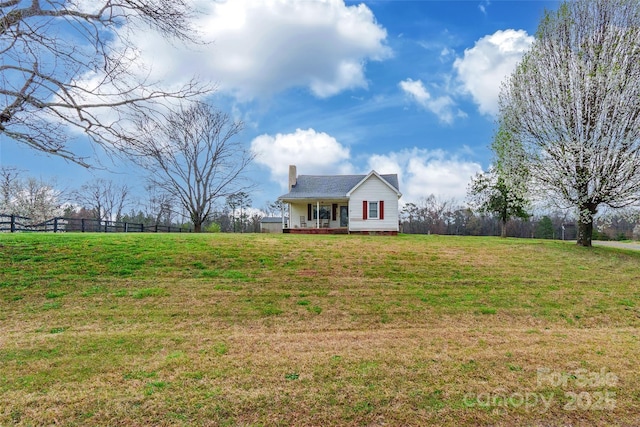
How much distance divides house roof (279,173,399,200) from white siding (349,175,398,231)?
→ 61 cm

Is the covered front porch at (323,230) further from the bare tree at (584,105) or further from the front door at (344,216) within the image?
the bare tree at (584,105)

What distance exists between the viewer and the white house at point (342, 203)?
22.6 m

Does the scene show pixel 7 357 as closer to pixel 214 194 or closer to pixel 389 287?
pixel 389 287

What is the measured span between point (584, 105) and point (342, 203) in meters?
14.3

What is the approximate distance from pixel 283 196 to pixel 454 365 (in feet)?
64.9

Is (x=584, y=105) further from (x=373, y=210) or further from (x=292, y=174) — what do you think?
(x=292, y=174)

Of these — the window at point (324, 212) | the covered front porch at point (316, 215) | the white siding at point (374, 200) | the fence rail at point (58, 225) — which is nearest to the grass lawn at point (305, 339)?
the fence rail at point (58, 225)

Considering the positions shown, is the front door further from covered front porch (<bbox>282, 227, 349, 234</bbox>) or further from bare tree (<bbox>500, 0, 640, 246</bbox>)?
bare tree (<bbox>500, 0, 640, 246</bbox>)

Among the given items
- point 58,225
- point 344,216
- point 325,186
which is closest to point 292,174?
point 325,186

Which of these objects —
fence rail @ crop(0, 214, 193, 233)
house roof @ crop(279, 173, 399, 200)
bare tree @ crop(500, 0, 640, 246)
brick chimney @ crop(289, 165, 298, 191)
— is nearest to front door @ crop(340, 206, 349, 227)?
house roof @ crop(279, 173, 399, 200)

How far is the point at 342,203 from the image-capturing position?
24.3 metres

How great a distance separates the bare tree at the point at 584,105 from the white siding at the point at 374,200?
8.08 metres

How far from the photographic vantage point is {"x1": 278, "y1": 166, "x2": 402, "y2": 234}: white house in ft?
74.0

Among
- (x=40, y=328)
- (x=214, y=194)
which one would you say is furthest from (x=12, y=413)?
(x=214, y=194)
